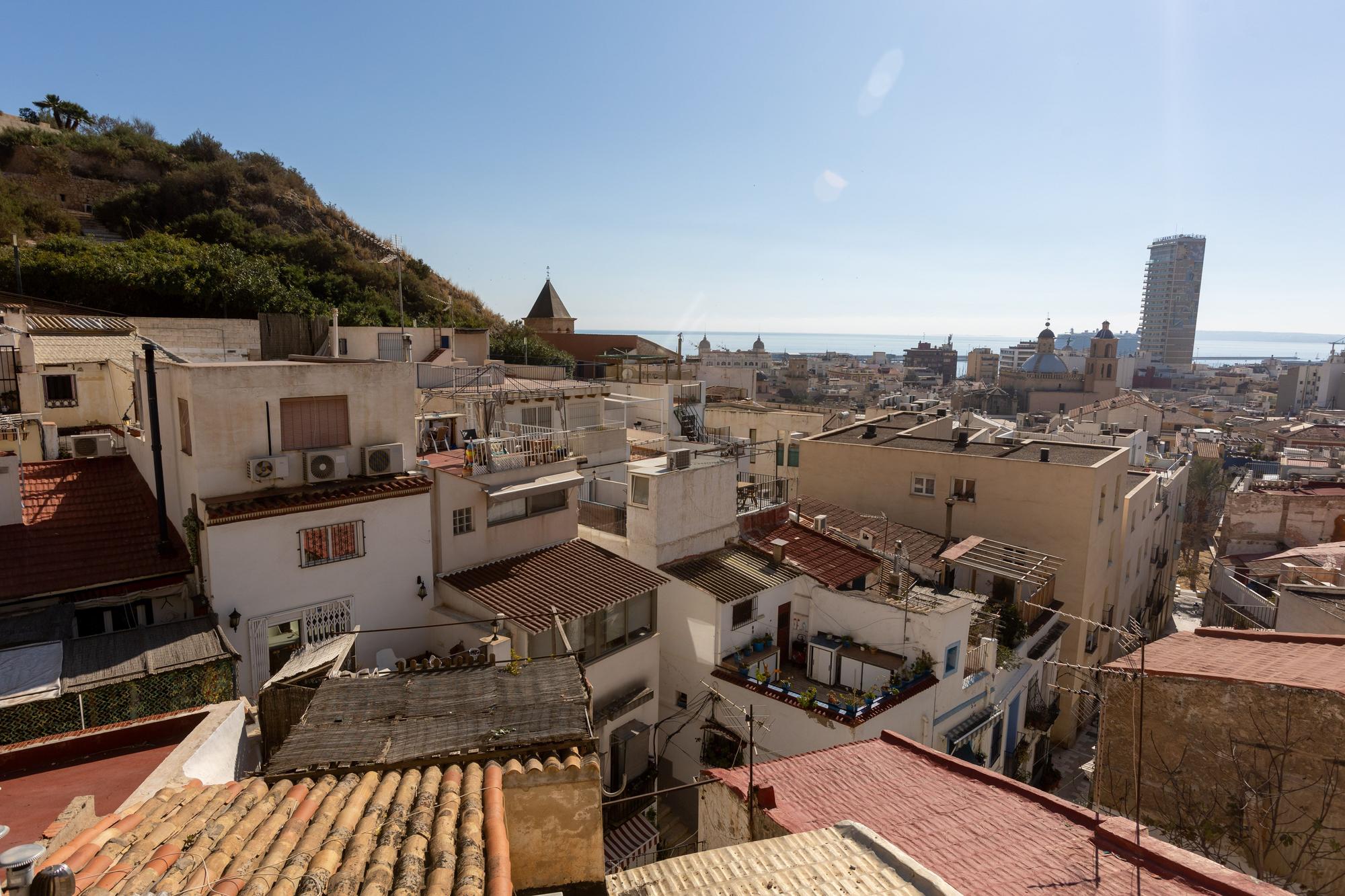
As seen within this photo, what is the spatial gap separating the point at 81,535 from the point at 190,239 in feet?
147

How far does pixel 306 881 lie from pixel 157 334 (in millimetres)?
36338

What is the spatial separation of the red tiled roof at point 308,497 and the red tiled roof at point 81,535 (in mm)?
1543

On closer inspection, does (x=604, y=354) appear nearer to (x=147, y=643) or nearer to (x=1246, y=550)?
(x=1246, y=550)

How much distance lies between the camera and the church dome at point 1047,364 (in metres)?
114

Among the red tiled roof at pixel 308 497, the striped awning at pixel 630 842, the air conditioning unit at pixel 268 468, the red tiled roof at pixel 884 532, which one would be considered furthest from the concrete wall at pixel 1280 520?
the air conditioning unit at pixel 268 468

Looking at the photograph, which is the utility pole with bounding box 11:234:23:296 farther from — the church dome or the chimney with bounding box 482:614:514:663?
the church dome

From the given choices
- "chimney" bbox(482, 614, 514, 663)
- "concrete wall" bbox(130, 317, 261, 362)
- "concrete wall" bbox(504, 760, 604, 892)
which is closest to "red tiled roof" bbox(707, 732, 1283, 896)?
"concrete wall" bbox(504, 760, 604, 892)

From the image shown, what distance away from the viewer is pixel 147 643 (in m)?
11.1

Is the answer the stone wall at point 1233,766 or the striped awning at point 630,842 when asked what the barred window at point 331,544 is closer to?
the striped awning at point 630,842

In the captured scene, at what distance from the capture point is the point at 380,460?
14055 mm

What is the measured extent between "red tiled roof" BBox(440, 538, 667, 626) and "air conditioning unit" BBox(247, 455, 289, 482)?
3.74 meters

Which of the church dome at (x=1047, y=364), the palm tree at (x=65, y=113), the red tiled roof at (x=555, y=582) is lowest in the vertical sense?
the red tiled roof at (x=555, y=582)

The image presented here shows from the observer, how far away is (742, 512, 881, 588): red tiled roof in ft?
57.9

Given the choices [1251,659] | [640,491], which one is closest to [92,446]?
[640,491]
